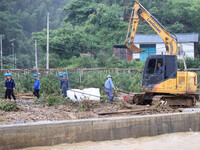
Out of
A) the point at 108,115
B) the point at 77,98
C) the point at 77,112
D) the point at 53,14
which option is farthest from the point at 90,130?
the point at 53,14

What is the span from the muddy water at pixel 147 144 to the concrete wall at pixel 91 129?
14 centimetres

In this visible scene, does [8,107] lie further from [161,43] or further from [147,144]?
[161,43]

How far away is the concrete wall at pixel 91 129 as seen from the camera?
7336mm

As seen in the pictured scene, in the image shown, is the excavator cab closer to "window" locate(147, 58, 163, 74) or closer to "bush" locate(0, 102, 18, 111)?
"window" locate(147, 58, 163, 74)

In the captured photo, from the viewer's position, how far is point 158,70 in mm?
14312

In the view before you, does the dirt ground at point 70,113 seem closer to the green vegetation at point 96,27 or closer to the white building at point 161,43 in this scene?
the green vegetation at point 96,27

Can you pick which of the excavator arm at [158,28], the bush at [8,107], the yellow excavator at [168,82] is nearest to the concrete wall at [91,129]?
the bush at [8,107]

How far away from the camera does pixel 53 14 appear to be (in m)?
94.0

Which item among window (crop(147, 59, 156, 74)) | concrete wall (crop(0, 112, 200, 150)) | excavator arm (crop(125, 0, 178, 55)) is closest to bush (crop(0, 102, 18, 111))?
concrete wall (crop(0, 112, 200, 150))

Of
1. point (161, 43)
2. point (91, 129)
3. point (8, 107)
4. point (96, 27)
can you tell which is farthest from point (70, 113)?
point (96, 27)

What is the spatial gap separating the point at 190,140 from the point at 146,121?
133cm

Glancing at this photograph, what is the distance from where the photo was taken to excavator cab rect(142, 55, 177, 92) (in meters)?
14.1

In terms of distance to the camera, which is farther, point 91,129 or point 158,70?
point 158,70

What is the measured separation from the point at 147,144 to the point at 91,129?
153 centimetres
